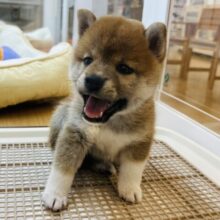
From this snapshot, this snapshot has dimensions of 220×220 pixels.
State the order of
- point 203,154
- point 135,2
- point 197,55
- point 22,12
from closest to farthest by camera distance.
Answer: point 203,154
point 135,2
point 197,55
point 22,12

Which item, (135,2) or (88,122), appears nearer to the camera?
(88,122)

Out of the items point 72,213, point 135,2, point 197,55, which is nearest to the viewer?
point 72,213

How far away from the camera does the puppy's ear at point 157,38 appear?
32.9 inches

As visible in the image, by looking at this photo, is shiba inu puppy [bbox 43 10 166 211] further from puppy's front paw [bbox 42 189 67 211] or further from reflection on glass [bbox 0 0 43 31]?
reflection on glass [bbox 0 0 43 31]

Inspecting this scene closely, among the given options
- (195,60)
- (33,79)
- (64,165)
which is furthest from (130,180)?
(195,60)

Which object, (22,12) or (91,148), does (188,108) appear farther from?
(22,12)

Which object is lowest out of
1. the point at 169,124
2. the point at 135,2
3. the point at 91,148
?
the point at 169,124

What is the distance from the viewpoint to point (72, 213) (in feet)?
2.67

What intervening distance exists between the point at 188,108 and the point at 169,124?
0.36 ft

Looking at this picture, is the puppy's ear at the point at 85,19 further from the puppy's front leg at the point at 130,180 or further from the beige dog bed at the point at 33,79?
the beige dog bed at the point at 33,79

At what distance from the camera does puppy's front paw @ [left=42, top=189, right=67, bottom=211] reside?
0.81m

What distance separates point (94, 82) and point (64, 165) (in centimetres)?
22

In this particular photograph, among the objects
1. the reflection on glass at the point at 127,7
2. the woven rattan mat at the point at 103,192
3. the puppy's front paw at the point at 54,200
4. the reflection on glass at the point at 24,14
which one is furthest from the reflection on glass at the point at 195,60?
the reflection on glass at the point at 24,14

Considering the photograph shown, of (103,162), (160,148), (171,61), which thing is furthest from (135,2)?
(103,162)
